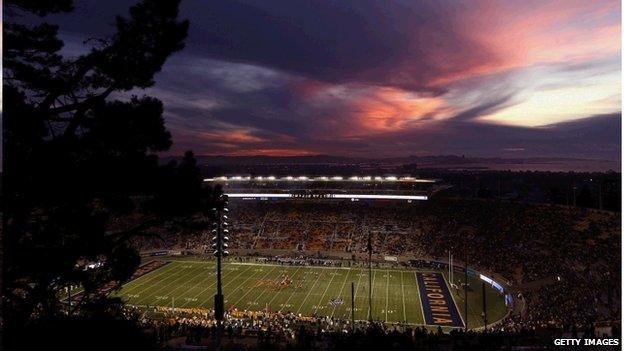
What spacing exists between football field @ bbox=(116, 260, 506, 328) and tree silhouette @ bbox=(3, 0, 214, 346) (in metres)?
21.0

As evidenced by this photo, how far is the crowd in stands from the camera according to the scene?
25.7 meters

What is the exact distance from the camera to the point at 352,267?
43.0 meters

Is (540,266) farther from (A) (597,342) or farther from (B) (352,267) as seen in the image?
(A) (597,342)

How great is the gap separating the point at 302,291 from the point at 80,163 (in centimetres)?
2914

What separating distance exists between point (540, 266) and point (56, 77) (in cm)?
3522

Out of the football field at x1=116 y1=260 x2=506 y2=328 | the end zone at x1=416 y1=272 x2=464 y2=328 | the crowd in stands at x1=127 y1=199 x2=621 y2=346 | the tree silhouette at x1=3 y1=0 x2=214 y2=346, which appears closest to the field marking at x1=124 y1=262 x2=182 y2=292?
the football field at x1=116 y1=260 x2=506 y2=328

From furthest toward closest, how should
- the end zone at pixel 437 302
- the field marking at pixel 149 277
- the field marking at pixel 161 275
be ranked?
the field marking at pixel 149 277
the field marking at pixel 161 275
the end zone at pixel 437 302

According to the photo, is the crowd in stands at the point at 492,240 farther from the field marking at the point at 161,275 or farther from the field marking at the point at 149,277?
the field marking at the point at 149,277

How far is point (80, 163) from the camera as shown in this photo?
22.6 feet

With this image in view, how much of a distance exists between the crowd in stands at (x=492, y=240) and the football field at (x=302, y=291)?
3681mm

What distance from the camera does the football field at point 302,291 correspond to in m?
29.2

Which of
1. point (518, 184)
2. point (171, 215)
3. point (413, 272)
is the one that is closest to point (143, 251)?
point (413, 272)

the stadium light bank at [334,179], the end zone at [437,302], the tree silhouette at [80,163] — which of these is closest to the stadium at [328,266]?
the end zone at [437,302]

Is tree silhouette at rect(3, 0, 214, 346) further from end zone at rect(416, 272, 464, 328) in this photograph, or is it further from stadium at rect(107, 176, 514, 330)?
end zone at rect(416, 272, 464, 328)
